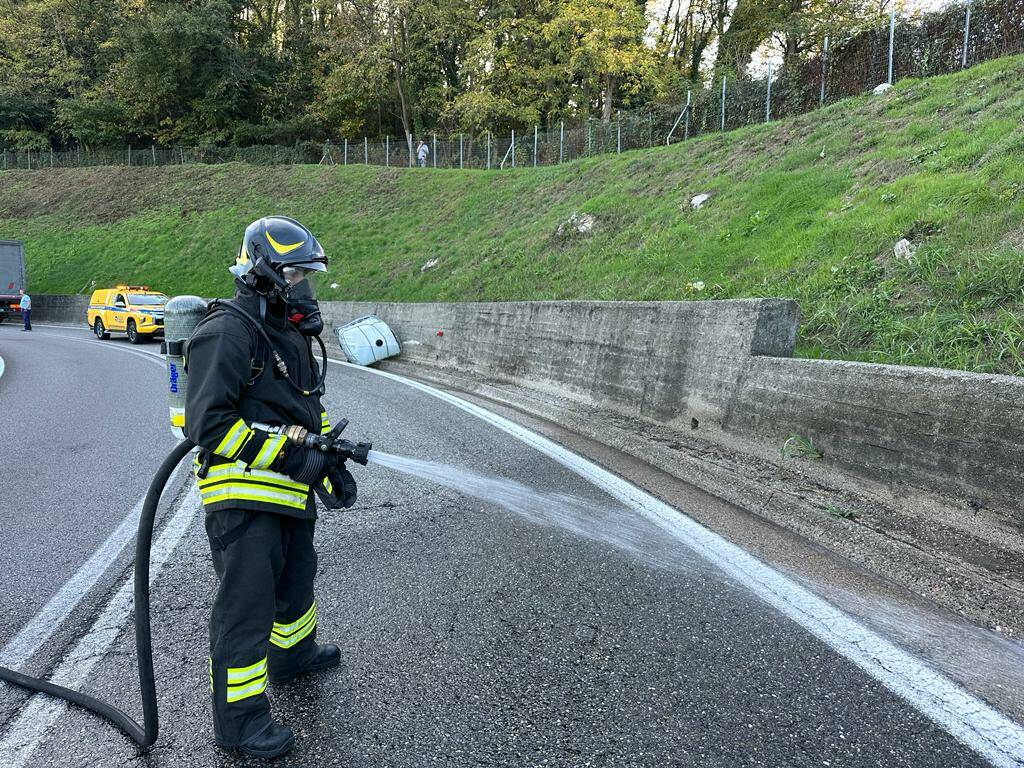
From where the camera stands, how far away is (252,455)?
2289 millimetres

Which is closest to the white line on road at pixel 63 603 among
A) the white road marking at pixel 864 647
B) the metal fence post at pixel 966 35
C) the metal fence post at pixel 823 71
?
the white road marking at pixel 864 647

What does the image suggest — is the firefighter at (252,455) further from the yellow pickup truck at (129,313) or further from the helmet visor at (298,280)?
the yellow pickup truck at (129,313)

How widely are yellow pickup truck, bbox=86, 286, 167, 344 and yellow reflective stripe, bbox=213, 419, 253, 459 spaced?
20.9 metres

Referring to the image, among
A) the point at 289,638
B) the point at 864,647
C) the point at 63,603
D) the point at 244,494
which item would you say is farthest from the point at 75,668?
the point at 864,647

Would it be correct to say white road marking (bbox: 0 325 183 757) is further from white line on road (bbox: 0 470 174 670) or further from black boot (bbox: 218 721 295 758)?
black boot (bbox: 218 721 295 758)

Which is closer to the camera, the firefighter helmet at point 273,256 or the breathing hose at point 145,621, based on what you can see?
the breathing hose at point 145,621

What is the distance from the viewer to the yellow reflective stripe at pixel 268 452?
2.29 m

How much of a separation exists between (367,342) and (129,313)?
1182 centimetres

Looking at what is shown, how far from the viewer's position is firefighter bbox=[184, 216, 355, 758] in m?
2.30

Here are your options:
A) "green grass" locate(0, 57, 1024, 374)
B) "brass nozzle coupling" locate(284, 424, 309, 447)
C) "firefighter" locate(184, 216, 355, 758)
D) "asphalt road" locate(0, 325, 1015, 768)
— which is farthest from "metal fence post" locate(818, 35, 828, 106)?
"brass nozzle coupling" locate(284, 424, 309, 447)

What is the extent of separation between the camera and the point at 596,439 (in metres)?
7.18

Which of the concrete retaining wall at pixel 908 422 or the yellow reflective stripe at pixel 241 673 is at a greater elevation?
the concrete retaining wall at pixel 908 422

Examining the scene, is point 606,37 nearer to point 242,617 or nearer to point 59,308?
point 59,308

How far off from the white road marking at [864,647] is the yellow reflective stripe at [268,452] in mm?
2627
